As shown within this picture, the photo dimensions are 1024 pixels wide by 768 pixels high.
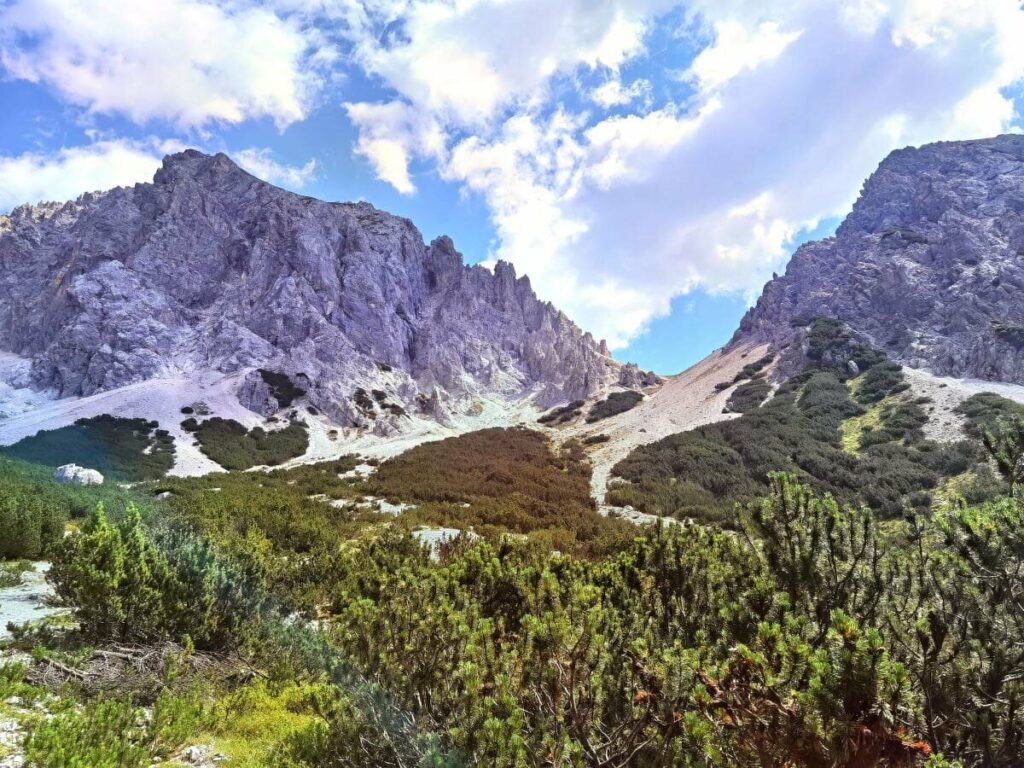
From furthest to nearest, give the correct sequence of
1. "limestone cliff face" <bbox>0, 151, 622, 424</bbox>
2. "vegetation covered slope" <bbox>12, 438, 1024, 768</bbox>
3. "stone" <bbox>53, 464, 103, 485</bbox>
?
"limestone cliff face" <bbox>0, 151, 622, 424</bbox> < "stone" <bbox>53, 464, 103, 485</bbox> < "vegetation covered slope" <bbox>12, 438, 1024, 768</bbox>

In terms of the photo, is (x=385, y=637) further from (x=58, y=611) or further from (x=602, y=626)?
(x=58, y=611)

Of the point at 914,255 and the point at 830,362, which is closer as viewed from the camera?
the point at 830,362

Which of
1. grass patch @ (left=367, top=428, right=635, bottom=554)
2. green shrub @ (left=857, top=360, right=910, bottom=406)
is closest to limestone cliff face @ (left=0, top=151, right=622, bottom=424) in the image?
grass patch @ (left=367, top=428, right=635, bottom=554)

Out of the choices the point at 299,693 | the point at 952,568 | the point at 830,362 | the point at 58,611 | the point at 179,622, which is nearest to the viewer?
the point at 952,568

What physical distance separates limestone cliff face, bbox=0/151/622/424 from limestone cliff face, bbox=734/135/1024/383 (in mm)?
35434

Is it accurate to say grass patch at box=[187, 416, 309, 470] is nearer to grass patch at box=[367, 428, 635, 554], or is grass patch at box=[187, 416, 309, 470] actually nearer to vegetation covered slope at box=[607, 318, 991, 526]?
grass patch at box=[367, 428, 635, 554]

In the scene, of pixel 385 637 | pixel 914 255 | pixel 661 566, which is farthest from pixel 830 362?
pixel 385 637

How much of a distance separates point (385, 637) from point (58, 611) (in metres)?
6.46

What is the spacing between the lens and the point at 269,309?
2635 inches

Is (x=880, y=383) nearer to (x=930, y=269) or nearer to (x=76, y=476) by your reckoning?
(x=930, y=269)

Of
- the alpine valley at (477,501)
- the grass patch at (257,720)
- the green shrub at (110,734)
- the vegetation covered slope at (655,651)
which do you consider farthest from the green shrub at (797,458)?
the green shrub at (110,734)

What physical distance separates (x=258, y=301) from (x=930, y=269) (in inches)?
3597

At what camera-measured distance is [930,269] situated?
68.2 m

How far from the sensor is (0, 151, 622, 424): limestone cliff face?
59844mm
